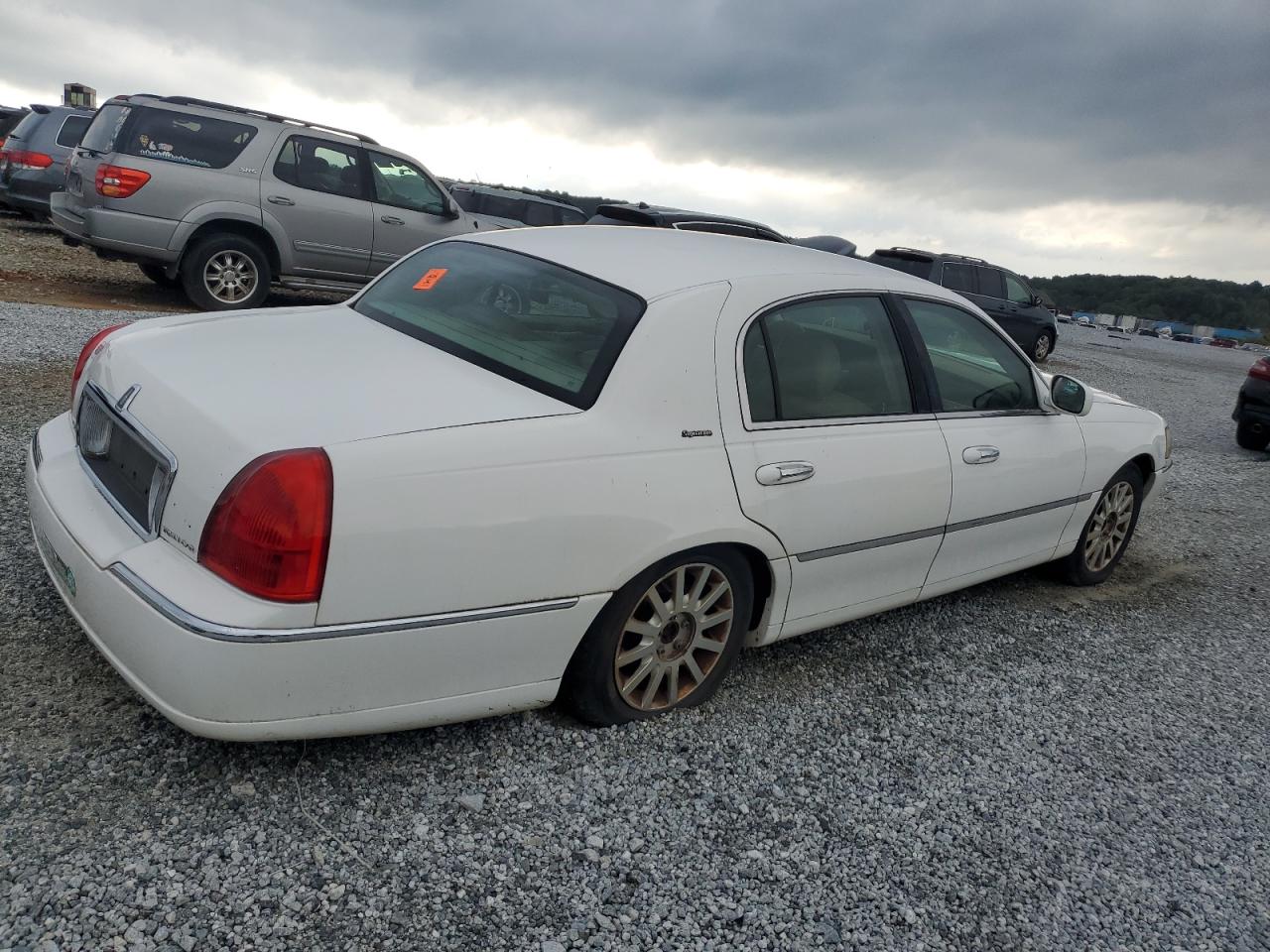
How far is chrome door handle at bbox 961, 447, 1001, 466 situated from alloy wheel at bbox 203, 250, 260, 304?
26.9ft

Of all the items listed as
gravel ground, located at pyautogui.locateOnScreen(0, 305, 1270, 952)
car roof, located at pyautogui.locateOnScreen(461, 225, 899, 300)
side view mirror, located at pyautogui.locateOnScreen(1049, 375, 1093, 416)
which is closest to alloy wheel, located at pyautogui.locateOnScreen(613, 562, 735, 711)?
gravel ground, located at pyautogui.locateOnScreen(0, 305, 1270, 952)

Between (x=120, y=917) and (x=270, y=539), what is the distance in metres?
0.86

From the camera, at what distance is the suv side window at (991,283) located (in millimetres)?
18297

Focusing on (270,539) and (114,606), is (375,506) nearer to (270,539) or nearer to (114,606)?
(270,539)

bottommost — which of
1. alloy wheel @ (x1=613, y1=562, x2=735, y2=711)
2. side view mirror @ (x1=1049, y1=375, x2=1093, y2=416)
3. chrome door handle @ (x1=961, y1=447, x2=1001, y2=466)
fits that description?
alloy wheel @ (x1=613, y1=562, x2=735, y2=711)

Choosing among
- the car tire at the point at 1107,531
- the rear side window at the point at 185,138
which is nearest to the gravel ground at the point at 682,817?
the car tire at the point at 1107,531

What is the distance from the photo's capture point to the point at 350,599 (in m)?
2.48

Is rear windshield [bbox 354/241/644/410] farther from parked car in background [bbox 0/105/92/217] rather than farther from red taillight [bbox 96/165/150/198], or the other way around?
parked car in background [bbox 0/105/92/217]

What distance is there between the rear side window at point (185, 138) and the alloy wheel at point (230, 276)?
2.84ft

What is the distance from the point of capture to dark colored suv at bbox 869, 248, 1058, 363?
17.0 m

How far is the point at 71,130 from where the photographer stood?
14922mm

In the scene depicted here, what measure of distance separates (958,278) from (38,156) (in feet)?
47.1

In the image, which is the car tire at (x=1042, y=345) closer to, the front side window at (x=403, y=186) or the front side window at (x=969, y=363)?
the front side window at (x=403, y=186)

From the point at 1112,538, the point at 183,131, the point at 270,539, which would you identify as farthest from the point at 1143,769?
the point at 183,131
